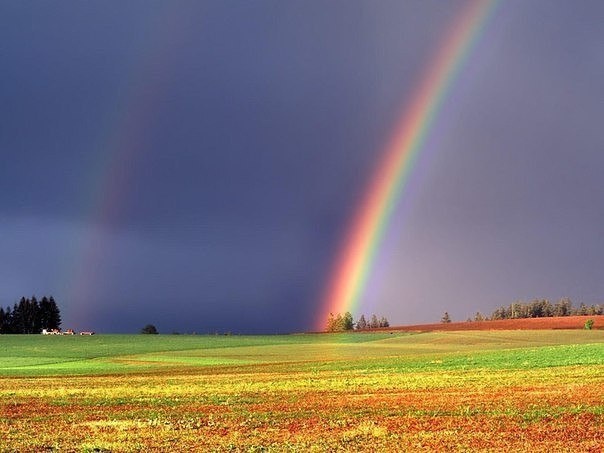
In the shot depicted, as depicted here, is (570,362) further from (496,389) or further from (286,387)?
(286,387)

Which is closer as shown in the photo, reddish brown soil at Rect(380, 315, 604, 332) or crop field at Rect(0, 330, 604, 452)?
crop field at Rect(0, 330, 604, 452)

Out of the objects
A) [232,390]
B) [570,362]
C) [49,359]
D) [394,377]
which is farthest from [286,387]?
[49,359]

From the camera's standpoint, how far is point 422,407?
98.5 ft

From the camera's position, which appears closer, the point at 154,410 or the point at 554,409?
the point at 554,409

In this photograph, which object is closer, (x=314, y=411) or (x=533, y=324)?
(x=314, y=411)

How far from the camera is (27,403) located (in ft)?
113

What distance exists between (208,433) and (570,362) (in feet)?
145

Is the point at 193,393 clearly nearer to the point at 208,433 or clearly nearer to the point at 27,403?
the point at 27,403

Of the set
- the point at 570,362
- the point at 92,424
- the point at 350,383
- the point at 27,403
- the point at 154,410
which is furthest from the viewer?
the point at 570,362

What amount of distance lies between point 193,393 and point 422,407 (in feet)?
47.0

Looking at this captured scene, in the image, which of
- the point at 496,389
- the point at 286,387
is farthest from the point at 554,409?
the point at 286,387

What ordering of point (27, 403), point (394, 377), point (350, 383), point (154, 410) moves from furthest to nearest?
point (394, 377), point (350, 383), point (27, 403), point (154, 410)

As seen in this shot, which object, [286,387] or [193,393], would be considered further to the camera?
[286,387]

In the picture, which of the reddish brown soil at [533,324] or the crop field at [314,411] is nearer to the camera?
the crop field at [314,411]
